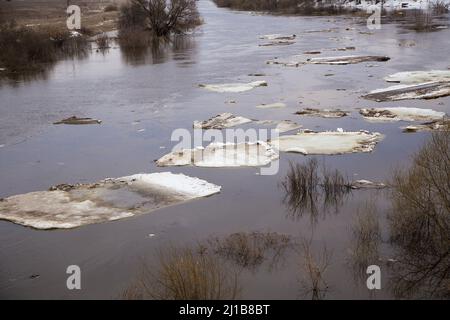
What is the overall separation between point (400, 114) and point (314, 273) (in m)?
8.51

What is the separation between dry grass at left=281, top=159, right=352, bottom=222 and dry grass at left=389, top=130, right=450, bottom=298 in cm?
155

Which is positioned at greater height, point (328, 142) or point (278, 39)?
point (278, 39)

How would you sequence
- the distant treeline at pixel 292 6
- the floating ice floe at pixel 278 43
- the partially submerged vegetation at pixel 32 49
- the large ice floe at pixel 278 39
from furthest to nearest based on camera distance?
the distant treeline at pixel 292 6 → the large ice floe at pixel 278 39 → the floating ice floe at pixel 278 43 → the partially submerged vegetation at pixel 32 49

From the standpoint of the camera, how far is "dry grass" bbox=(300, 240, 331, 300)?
23.1 ft

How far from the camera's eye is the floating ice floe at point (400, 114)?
14.2 meters

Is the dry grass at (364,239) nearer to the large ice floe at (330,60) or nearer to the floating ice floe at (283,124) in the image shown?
the floating ice floe at (283,124)

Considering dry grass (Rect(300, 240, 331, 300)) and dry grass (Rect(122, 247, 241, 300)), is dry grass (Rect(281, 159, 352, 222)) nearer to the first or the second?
dry grass (Rect(300, 240, 331, 300))

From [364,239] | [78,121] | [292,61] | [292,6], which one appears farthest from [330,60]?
[292,6]

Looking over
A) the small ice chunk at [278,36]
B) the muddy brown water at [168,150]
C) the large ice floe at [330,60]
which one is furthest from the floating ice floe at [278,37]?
the large ice floe at [330,60]

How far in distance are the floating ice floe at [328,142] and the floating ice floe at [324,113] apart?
1.69 m

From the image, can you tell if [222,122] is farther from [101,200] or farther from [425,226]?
[425,226]

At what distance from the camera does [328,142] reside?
41.4ft

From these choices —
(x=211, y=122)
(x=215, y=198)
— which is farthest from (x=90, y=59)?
(x=215, y=198)
